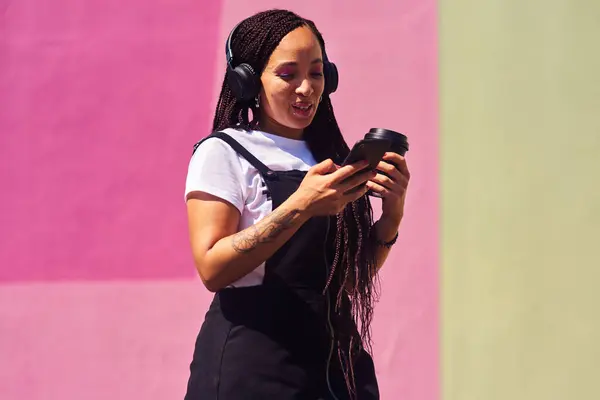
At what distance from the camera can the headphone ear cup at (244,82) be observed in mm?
1633

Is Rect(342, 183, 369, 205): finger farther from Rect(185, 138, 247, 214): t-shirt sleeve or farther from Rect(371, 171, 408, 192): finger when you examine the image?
Rect(185, 138, 247, 214): t-shirt sleeve

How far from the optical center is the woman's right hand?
1.41 m

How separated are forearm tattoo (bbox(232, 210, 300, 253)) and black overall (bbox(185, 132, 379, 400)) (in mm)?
99

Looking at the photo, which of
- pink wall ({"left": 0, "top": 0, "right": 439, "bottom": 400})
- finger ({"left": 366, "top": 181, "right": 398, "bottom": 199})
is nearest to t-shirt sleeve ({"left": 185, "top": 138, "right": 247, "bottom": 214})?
finger ({"left": 366, "top": 181, "right": 398, "bottom": 199})

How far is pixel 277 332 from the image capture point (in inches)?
58.6

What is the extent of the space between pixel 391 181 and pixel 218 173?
325 mm

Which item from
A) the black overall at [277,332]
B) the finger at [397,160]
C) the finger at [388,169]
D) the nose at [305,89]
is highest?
the nose at [305,89]
